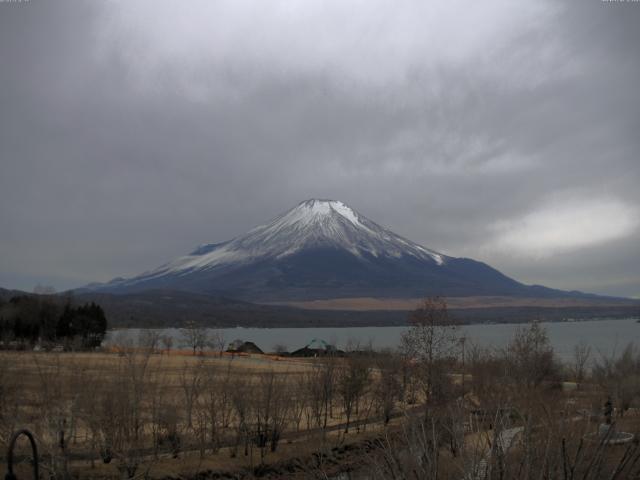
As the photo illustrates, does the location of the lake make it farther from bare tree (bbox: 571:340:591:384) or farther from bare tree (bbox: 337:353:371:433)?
bare tree (bbox: 337:353:371:433)

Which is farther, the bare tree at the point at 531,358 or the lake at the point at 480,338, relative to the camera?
the lake at the point at 480,338

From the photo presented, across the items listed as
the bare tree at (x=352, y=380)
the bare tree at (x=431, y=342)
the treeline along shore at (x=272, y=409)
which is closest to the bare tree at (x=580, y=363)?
the treeline along shore at (x=272, y=409)

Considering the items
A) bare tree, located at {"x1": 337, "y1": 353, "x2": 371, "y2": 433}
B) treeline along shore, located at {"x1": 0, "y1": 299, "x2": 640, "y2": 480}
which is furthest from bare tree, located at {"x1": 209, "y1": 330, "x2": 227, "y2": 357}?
treeline along shore, located at {"x1": 0, "y1": 299, "x2": 640, "y2": 480}

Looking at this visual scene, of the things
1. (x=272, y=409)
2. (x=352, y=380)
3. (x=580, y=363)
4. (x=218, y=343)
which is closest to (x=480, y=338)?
(x=218, y=343)

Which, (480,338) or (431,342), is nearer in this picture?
(431,342)

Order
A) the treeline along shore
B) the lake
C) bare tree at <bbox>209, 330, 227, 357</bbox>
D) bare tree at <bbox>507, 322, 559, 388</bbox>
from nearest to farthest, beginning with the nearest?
the treeline along shore, bare tree at <bbox>507, 322, 559, 388</bbox>, the lake, bare tree at <bbox>209, 330, 227, 357</bbox>

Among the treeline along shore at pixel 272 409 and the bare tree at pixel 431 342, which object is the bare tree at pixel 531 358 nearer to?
the treeline along shore at pixel 272 409

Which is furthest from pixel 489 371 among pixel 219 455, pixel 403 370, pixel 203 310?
pixel 203 310

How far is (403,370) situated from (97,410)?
15927 mm

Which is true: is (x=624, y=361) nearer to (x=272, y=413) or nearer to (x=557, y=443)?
(x=272, y=413)

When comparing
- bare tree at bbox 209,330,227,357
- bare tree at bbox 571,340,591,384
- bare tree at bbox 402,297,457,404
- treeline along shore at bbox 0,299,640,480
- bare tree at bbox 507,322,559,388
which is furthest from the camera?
bare tree at bbox 209,330,227,357

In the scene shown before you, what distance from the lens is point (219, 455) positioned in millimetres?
22469

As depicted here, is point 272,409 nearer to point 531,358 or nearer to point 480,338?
point 531,358

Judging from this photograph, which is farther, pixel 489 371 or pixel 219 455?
pixel 489 371
